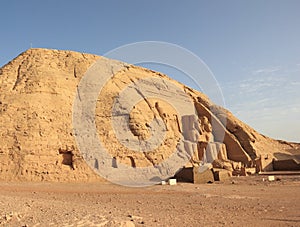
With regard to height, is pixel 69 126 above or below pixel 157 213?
above

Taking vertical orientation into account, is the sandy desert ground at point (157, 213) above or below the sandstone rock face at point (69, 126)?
below

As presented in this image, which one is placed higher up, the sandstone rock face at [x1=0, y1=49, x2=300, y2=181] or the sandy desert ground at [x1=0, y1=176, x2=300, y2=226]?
the sandstone rock face at [x1=0, y1=49, x2=300, y2=181]

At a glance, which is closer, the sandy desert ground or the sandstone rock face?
the sandy desert ground

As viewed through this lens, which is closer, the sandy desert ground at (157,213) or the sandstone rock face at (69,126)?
the sandy desert ground at (157,213)

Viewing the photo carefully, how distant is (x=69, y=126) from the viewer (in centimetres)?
2083

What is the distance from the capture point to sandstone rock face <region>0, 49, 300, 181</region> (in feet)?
61.0

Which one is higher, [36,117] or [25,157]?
[36,117]

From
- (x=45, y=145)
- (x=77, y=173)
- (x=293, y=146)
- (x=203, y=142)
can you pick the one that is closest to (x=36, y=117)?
(x=45, y=145)

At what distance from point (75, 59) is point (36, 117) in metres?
9.00

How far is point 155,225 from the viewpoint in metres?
6.84

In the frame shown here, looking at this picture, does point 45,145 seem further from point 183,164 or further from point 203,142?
point 203,142

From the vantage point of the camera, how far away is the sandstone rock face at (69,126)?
1859 centimetres

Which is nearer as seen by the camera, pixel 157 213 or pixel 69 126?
pixel 157 213

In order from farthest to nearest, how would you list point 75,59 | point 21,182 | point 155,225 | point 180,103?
point 180,103 < point 75,59 < point 21,182 < point 155,225
